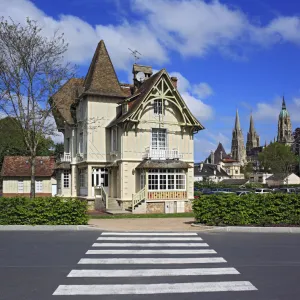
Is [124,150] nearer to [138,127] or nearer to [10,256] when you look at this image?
[138,127]

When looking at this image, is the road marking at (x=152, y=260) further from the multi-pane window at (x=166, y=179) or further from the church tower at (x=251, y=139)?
the church tower at (x=251, y=139)

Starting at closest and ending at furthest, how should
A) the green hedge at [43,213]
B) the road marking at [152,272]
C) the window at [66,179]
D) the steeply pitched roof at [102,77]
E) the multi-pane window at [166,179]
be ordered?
the road marking at [152,272] < the green hedge at [43,213] < the multi-pane window at [166,179] < the steeply pitched roof at [102,77] < the window at [66,179]

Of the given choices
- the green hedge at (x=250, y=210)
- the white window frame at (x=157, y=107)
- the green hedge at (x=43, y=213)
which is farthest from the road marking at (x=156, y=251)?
the white window frame at (x=157, y=107)

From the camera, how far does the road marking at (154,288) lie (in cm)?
731

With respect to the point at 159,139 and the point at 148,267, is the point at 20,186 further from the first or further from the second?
the point at 148,267

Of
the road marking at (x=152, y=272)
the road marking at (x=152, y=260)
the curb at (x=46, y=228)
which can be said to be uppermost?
the road marking at (x=152, y=272)

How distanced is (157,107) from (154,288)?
23.1 metres

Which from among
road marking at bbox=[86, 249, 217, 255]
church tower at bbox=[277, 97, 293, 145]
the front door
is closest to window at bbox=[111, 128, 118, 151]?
the front door

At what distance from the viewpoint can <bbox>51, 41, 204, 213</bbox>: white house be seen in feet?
93.0

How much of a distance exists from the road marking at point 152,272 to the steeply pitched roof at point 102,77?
2258cm

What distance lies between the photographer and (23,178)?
42.5 meters

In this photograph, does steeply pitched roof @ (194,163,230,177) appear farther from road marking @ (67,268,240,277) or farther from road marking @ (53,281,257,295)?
road marking @ (53,281,257,295)

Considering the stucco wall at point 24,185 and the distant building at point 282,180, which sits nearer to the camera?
the stucco wall at point 24,185

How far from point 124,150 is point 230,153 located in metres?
164
